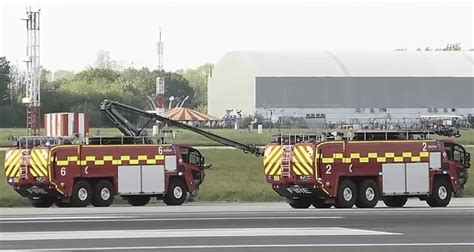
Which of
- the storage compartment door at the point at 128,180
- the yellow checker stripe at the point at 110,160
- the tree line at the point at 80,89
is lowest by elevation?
the storage compartment door at the point at 128,180

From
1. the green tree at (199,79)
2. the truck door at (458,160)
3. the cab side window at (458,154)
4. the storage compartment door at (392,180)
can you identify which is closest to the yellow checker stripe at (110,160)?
the storage compartment door at (392,180)

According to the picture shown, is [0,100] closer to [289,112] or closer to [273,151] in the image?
[273,151]

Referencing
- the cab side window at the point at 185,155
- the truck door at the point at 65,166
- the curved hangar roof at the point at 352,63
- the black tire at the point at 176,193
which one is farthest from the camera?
the curved hangar roof at the point at 352,63

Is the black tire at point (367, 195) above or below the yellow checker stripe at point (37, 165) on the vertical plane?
below

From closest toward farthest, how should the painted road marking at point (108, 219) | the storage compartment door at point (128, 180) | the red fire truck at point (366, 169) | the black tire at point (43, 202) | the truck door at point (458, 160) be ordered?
the painted road marking at point (108, 219)
the red fire truck at point (366, 169)
the truck door at point (458, 160)
the storage compartment door at point (128, 180)
the black tire at point (43, 202)

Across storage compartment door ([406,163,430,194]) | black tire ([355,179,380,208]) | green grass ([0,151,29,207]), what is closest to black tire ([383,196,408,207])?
storage compartment door ([406,163,430,194])

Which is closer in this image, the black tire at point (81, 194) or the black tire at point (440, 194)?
the black tire at point (440, 194)

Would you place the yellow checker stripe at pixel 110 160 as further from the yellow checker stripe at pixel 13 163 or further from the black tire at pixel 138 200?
the yellow checker stripe at pixel 13 163

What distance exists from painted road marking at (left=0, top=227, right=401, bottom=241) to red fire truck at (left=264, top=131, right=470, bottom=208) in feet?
30.1

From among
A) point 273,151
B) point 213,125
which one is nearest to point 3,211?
point 273,151

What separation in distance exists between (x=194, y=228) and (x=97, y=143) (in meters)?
11.8

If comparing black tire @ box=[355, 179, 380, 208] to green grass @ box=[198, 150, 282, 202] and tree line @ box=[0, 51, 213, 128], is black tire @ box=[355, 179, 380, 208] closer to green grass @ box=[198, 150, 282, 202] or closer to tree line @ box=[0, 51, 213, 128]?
green grass @ box=[198, 150, 282, 202]

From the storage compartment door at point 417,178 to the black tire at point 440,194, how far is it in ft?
0.83

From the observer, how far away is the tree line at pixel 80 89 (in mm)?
57656
